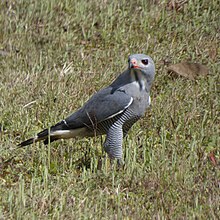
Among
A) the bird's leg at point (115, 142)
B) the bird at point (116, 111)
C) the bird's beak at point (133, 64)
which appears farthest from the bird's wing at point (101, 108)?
the bird's beak at point (133, 64)

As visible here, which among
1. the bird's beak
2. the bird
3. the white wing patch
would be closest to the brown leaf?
the bird

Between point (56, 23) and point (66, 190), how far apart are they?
15.5ft

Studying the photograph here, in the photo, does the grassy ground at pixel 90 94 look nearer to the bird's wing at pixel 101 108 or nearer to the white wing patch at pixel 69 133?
the white wing patch at pixel 69 133

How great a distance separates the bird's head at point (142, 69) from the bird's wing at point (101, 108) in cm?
20

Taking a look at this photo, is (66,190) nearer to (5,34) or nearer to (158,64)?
(158,64)

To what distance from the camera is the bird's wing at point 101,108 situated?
681 cm

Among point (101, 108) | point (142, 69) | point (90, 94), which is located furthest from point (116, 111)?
point (90, 94)

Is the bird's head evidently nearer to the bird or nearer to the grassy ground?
the bird

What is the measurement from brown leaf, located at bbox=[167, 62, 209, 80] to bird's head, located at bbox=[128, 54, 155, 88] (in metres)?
2.48

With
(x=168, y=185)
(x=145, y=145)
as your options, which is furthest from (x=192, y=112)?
(x=168, y=185)

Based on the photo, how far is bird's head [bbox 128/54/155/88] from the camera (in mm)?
6791

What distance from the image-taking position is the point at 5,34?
10.3 meters

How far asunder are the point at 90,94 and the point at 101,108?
1965mm

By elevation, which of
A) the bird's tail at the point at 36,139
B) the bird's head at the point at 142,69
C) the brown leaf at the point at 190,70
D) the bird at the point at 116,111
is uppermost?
the bird's head at the point at 142,69
